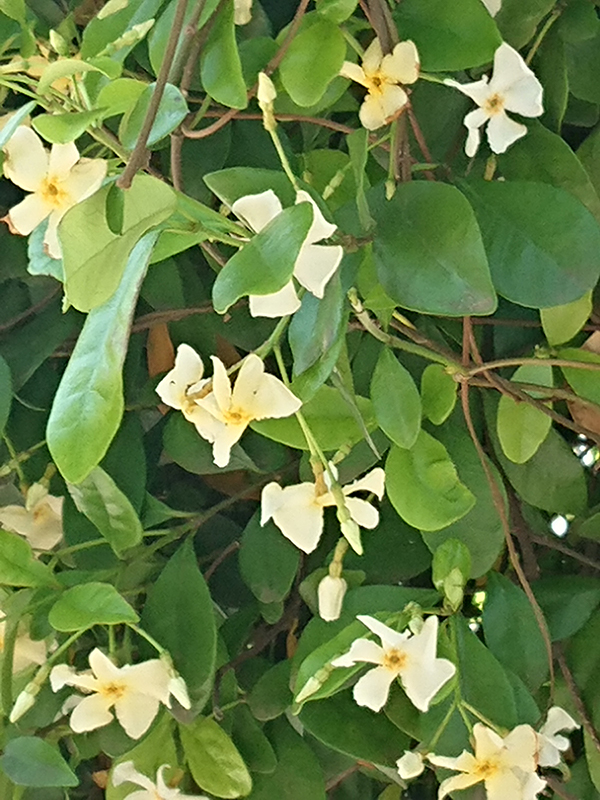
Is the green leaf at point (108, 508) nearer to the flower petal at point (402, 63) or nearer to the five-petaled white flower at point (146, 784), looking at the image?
the five-petaled white flower at point (146, 784)

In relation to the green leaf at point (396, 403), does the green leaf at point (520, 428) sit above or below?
below

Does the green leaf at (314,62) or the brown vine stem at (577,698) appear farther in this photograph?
the brown vine stem at (577,698)

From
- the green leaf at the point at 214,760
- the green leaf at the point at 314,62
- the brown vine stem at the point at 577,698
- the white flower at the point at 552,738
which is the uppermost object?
the green leaf at the point at 314,62

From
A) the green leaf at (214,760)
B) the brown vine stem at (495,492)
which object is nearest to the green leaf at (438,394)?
the brown vine stem at (495,492)

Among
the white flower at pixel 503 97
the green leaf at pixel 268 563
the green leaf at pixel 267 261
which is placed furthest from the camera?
the green leaf at pixel 268 563

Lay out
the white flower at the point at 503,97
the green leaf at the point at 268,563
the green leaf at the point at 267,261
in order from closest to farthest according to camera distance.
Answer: the green leaf at the point at 267,261
the white flower at the point at 503,97
the green leaf at the point at 268,563

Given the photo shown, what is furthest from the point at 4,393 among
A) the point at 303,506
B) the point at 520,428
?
the point at 520,428

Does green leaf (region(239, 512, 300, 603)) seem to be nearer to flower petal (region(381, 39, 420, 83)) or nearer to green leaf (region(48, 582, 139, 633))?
green leaf (region(48, 582, 139, 633))

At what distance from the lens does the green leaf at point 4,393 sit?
0.50 m

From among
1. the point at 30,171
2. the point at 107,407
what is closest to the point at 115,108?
the point at 30,171

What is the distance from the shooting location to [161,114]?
353mm

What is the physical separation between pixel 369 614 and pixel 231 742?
112mm

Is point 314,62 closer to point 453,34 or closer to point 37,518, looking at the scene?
point 453,34

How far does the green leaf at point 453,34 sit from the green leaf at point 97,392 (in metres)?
0.18
